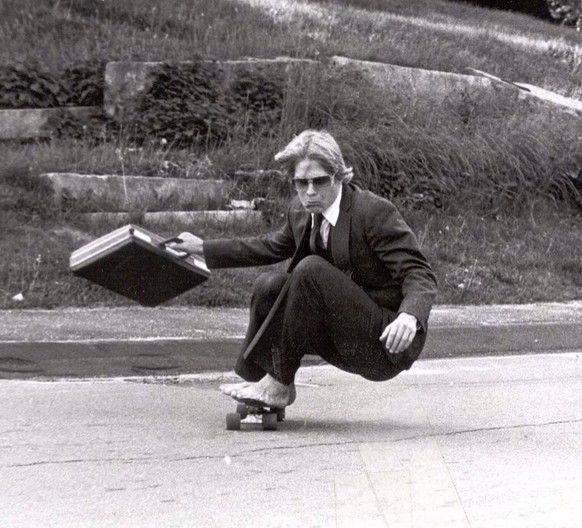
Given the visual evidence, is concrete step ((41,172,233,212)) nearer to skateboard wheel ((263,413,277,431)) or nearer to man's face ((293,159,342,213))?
skateboard wheel ((263,413,277,431))

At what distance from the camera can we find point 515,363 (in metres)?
8.55

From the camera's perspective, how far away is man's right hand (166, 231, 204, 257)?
6090 mm

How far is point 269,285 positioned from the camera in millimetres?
5941

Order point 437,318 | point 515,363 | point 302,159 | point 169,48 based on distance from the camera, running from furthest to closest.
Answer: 1. point 169,48
2. point 437,318
3. point 515,363
4. point 302,159

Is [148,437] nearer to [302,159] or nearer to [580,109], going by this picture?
[302,159]

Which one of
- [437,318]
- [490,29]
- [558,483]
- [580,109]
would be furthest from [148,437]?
[490,29]

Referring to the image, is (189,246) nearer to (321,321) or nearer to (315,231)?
(315,231)

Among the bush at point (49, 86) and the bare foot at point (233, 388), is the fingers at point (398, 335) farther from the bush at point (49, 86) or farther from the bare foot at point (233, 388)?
the bush at point (49, 86)

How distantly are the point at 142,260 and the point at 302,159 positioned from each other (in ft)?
2.67

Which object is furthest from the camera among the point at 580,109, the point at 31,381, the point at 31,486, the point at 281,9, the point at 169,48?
the point at 281,9

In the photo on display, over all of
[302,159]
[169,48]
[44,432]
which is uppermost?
[302,159]

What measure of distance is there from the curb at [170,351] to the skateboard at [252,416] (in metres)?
1.56

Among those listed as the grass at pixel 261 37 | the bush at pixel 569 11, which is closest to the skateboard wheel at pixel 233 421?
the grass at pixel 261 37

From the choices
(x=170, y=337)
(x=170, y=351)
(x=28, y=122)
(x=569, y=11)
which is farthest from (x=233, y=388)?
(x=569, y=11)
